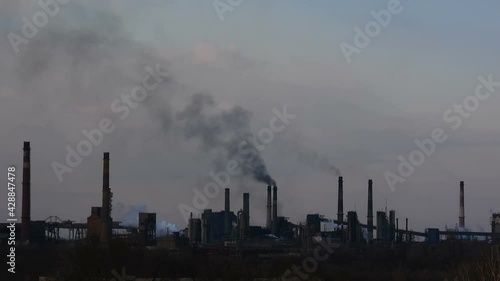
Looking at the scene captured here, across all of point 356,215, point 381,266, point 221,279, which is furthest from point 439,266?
point 221,279

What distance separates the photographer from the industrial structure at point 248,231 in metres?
71.5

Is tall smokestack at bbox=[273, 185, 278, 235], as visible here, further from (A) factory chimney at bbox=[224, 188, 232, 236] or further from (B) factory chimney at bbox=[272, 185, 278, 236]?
(A) factory chimney at bbox=[224, 188, 232, 236]

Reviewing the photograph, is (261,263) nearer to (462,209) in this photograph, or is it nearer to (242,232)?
(242,232)

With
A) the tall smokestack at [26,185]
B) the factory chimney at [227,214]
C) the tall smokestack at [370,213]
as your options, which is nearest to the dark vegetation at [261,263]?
the tall smokestack at [26,185]

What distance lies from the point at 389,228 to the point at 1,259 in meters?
49.8

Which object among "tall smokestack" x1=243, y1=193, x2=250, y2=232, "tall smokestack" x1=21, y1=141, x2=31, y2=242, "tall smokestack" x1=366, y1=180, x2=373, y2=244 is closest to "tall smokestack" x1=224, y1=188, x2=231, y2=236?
"tall smokestack" x1=243, y1=193, x2=250, y2=232

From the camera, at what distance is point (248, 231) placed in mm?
89312

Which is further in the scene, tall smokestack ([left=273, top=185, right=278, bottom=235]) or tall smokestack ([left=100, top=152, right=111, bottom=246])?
tall smokestack ([left=273, top=185, right=278, bottom=235])

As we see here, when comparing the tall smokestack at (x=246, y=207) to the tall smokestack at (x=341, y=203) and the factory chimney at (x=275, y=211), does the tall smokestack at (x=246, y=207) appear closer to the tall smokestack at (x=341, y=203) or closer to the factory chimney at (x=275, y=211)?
the factory chimney at (x=275, y=211)

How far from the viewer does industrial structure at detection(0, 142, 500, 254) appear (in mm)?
71500

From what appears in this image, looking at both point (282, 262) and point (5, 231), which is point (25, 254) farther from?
point (282, 262)

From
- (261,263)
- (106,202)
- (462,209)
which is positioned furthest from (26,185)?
(462,209)

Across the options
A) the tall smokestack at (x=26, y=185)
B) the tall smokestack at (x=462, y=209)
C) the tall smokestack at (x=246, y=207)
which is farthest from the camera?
the tall smokestack at (x=462, y=209)

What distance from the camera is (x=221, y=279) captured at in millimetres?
38000
